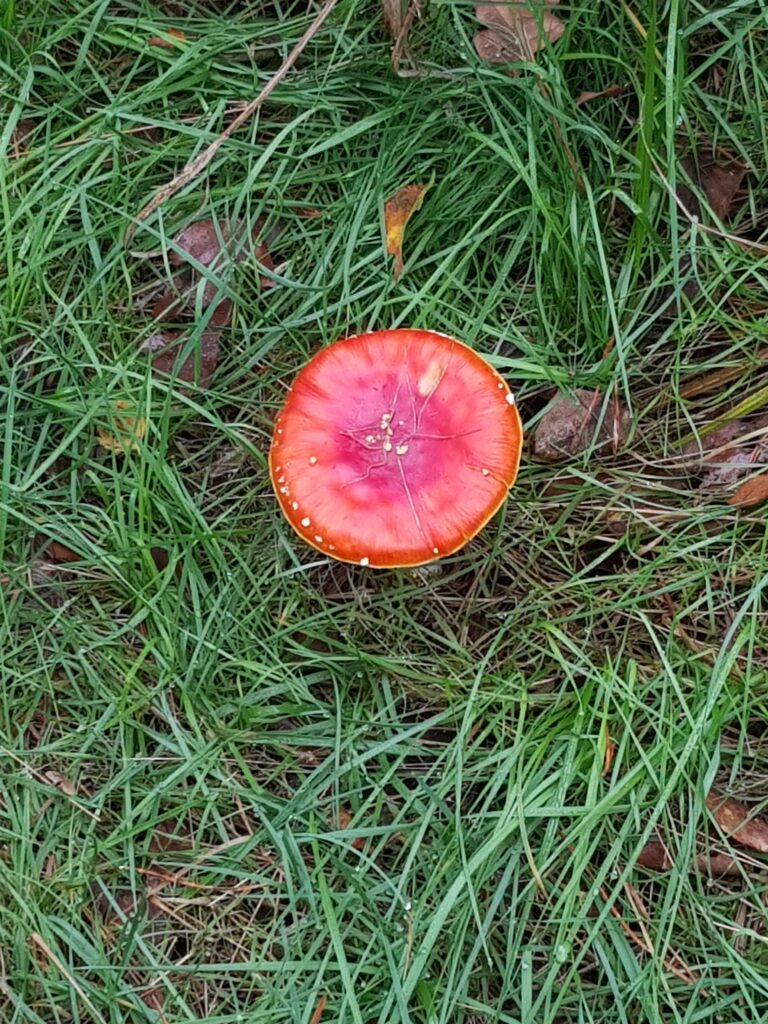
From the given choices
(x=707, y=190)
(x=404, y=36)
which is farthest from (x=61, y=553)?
(x=707, y=190)

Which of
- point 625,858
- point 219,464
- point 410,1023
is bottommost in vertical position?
point 410,1023

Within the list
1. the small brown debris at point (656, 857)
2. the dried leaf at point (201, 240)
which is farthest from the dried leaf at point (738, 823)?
the dried leaf at point (201, 240)

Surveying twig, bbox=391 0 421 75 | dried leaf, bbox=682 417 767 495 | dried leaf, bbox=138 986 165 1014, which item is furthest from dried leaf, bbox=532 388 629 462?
dried leaf, bbox=138 986 165 1014

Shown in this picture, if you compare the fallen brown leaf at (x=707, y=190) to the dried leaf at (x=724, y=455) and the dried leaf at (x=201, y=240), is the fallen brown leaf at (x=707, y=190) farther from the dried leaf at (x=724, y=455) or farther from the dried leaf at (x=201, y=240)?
the dried leaf at (x=201, y=240)

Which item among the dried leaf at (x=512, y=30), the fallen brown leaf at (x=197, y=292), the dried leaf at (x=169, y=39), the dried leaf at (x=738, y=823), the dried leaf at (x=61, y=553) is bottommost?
the dried leaf at (x=738, y=823)

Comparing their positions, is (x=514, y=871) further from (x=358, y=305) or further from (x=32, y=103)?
(x=32, y=103)

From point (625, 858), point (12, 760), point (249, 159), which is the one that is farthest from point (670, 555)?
point (12, 760)

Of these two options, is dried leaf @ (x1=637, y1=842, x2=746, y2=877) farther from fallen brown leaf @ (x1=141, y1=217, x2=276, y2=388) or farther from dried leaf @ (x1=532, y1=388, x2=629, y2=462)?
Answer: fallen brown leaf @ (x1=141, y1=217, x2=276, y2=388)
